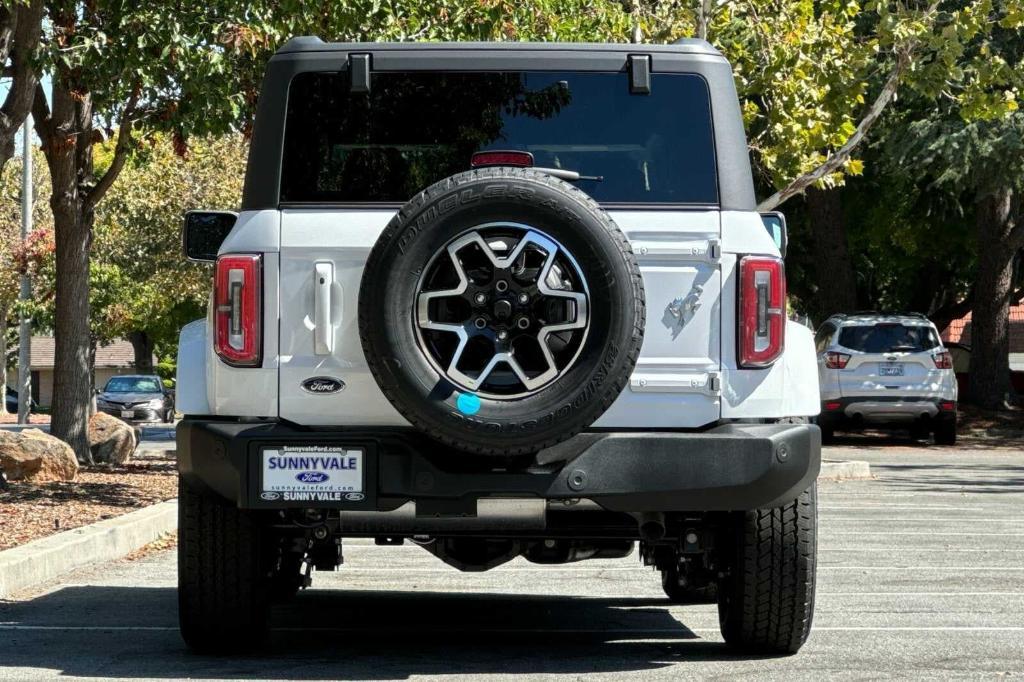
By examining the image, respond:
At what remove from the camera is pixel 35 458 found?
48.8ft

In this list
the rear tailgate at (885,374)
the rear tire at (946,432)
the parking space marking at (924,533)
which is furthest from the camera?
the rear tire at (946,432)

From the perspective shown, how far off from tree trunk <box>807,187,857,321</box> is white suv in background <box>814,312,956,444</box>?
288 inches

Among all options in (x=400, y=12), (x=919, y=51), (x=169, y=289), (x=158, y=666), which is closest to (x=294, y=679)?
(x=158, y=666)

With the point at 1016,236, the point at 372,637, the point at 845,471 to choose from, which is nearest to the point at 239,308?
the point at 372,637

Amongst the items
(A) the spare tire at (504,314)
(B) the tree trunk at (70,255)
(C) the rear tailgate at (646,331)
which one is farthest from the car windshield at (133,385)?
(A) the spare tire at (504,314)

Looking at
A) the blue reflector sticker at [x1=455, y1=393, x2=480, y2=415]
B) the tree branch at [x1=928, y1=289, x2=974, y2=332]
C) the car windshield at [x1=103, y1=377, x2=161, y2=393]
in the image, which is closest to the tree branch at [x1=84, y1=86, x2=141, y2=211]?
the blue reflector sticker at [x1=455, y1=393, x2=480, y2=415]

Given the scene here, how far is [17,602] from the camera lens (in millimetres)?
8242

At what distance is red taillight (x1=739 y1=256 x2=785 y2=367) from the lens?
6.09 m

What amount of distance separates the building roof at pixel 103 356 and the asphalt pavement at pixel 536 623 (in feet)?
253

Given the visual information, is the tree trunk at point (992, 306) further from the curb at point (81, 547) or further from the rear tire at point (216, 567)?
the rear tire at point (216, 567)

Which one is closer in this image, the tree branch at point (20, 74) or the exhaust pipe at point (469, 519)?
the exhaust pipe at point (469, 519)

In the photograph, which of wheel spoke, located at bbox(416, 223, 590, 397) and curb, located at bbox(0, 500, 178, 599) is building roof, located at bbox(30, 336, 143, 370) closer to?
curb, located at bbox(0, 500, 178, 599)

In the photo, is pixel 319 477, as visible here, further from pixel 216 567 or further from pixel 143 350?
pixel 143 350

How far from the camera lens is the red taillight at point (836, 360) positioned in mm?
23859
